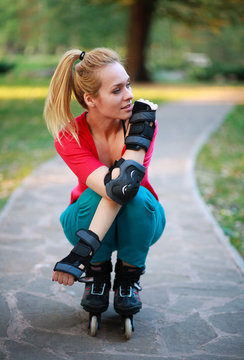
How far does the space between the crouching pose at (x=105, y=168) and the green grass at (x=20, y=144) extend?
2789 millimetres

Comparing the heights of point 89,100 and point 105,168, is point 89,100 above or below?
above

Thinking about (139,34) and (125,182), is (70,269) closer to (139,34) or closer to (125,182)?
(125,182)

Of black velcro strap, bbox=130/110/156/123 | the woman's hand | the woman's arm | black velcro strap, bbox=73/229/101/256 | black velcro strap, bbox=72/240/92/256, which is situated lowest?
the woman's hand

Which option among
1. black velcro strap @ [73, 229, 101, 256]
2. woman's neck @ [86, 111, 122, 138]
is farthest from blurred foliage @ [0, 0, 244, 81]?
black velcro strap @ [73, 229, 101, 256]

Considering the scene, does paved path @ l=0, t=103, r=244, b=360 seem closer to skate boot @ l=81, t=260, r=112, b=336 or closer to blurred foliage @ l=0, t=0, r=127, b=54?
skate boot @ l=81, t=260, r=112, b=336

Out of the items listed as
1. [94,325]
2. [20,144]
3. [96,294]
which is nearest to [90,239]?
[96,294]

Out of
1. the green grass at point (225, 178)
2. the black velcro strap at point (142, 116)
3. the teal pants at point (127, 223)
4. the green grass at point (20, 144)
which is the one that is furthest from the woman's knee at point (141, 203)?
the green grass at point (20, 144)

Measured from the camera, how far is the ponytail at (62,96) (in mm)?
2705

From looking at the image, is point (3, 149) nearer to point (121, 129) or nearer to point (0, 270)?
point (0, 270)

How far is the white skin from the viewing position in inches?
102

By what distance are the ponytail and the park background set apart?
62 centimetres

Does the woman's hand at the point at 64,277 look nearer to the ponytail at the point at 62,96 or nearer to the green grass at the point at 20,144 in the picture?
the ponytail at the point at 62,96

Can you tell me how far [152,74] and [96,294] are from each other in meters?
24.4

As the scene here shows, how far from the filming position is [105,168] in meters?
2.70
